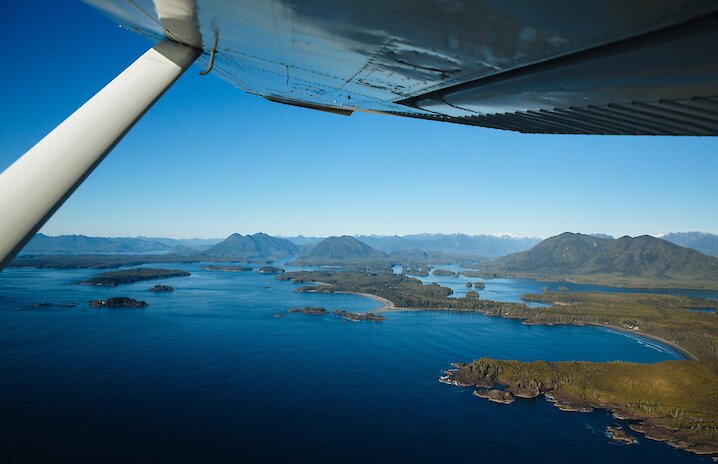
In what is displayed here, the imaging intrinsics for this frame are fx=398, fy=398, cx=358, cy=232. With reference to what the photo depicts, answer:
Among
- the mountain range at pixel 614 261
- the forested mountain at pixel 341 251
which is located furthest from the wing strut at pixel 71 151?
the forested mountain at pixel 341 251

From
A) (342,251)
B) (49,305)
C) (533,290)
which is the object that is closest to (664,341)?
(533,290)

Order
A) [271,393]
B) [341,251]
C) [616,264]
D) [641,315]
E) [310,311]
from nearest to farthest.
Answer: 1. [271,393]
2. [310,311]
3. [641,315]
4. [616,264]
5. [341,251]

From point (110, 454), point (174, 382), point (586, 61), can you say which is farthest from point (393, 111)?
point (174, 382)

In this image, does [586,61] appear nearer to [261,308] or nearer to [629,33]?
[629,33]

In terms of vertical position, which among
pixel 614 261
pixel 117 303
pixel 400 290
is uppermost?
pixel 614 261

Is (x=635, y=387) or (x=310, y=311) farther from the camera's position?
(x=310, y=311)

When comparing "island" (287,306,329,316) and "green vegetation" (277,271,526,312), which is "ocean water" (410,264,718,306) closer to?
"green vegetation" (277,271,526,312)

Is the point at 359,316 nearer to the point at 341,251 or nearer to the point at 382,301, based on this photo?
the point at 382,301
